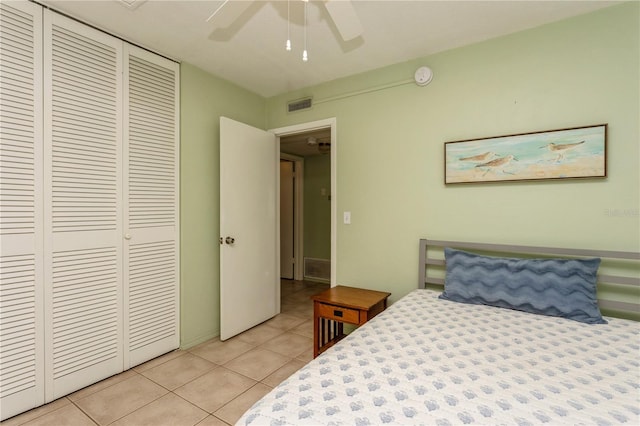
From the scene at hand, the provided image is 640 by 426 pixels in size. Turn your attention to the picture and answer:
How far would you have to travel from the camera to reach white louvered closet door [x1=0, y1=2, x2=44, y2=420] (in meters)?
1.68

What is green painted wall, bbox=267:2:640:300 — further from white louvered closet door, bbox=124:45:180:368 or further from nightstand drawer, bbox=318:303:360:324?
white louvered closet door, bbox=124:45:180:368

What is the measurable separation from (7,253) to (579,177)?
3.46m

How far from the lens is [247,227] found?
2951 mm

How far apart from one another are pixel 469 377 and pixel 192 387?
1.80 m

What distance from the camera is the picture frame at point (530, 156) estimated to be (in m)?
1.83

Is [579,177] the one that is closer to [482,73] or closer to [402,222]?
[482,73]

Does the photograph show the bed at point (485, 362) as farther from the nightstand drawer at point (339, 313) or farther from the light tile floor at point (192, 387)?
the light tile floor at point (192, 387)

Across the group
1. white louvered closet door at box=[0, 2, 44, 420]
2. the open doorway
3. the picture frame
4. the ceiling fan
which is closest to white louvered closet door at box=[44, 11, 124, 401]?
white louvered closet door at box=[0, 2, 44, 420]

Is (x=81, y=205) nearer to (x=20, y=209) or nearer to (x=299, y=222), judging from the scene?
(x=20, y=209)

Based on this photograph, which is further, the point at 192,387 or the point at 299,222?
the point at 299,222

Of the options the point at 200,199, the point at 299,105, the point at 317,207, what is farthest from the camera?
the point at 317,207

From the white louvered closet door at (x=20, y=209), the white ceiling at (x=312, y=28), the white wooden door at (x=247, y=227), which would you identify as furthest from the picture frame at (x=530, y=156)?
the white louvered closet door at (x=20, y=209)

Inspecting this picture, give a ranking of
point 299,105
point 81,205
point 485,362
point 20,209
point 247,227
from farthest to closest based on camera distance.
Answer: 1. point 299,105
2. point 247,227
3. point 81,205
4. point 20,209
5. point 485,362

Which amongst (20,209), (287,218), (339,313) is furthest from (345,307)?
(287,218)
